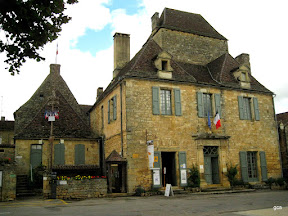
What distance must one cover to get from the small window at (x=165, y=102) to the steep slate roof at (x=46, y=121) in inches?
247

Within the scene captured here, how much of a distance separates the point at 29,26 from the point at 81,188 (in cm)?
942

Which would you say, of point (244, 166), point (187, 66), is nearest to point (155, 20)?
point (187, 66)

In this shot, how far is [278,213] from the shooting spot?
359 inches

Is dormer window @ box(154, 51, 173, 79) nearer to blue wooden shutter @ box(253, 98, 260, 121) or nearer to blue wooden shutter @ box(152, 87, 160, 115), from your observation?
blue wooden shutter @ box(152, 87, 160, 115)

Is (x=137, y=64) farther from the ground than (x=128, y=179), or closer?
farther from the ground

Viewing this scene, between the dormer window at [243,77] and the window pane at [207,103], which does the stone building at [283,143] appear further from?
the window pane at [207,103]

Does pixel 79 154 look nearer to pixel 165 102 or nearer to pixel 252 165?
pixel 165 102

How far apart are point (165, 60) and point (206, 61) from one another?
555 centimetres

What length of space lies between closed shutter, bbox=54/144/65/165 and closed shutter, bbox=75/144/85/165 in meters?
0.87

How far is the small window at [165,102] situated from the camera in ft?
57.4

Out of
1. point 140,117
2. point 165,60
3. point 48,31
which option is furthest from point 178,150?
point 48,31

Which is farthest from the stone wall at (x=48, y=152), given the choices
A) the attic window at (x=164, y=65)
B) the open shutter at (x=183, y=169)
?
the attic window at (x=164, y=65)

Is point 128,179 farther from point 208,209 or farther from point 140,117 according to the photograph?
point 208,209

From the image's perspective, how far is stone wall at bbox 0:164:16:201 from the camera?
14.6 metres
